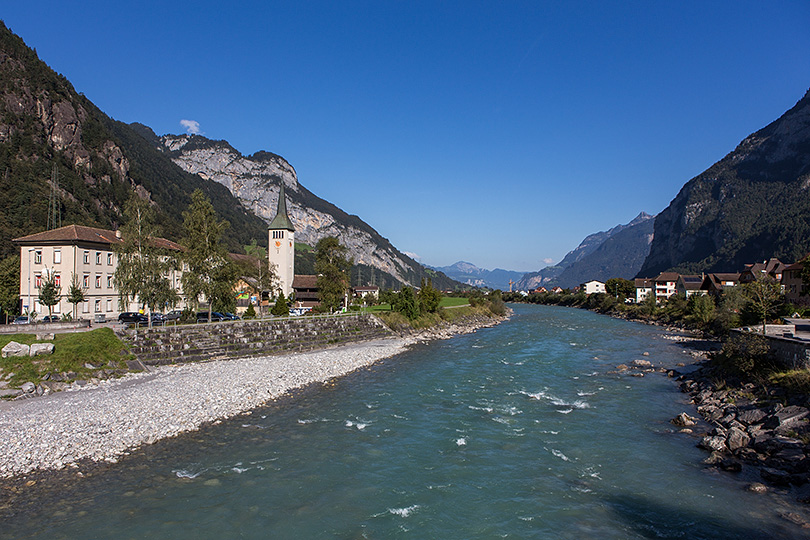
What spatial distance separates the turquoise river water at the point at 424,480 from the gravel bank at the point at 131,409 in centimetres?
134

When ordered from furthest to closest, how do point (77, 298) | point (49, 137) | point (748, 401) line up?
point (49, 137), point (77, 298), point (748, 401)

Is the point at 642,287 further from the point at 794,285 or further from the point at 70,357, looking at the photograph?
the point at 70,357

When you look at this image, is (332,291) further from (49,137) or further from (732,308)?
(49,137)

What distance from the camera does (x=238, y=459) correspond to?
14148mm

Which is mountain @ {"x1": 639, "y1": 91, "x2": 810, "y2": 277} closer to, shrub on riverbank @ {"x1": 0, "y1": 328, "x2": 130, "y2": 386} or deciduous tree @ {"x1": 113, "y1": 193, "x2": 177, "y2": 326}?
deciduous tree @ {"x1": 113, "y1": 193, "x2": 177, "y2": 326}

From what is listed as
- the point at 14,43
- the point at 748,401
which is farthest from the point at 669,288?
the point at 14,43

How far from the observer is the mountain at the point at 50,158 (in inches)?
2719

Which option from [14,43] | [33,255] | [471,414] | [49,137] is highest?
[14,43]

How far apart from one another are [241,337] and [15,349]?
14.4 meters

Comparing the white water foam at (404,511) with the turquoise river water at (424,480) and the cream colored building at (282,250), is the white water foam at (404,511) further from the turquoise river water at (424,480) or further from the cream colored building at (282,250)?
the cream colored building at (282,250)

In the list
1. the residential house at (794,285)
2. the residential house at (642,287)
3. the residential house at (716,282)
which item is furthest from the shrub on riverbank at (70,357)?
the residential house at (642,287)

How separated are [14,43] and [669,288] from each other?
572 ft

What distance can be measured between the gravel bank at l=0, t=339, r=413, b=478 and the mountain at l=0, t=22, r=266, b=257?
160ft

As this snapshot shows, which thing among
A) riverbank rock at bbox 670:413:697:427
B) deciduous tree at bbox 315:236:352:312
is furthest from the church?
riverbank rock at bbox 670:413:697:427
